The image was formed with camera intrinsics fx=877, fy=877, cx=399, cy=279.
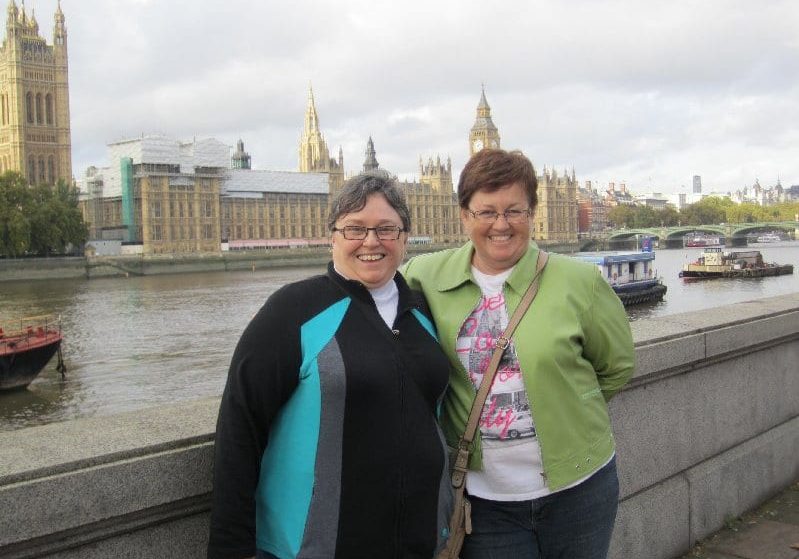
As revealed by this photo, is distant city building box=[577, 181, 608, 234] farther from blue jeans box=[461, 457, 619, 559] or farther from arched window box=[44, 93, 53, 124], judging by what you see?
blue jeans box=[461, 457, 619, 559]

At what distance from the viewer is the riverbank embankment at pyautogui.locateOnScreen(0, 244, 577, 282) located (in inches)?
1854

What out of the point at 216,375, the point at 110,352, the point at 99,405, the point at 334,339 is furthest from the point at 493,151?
the point at 110,352

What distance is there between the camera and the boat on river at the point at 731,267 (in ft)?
134

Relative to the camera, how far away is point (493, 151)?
1.84 meters

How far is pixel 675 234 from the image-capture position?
87562 millimetres

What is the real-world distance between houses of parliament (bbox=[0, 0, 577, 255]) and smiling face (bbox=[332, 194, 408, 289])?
62.7m

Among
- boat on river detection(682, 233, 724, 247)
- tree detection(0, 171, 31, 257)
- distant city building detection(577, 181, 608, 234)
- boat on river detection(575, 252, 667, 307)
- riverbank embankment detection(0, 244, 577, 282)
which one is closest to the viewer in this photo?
boat on river detection(575, 252, 667, 307)

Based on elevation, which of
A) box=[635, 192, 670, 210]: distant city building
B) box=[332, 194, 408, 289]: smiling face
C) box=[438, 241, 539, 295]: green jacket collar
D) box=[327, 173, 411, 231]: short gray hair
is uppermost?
box=[635, 192, 670, 210]: distant city building

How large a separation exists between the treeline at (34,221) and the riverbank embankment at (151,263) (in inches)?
43.7

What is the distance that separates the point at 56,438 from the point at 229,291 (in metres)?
36.8

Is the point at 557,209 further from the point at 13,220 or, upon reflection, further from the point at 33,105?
the point at 13,220

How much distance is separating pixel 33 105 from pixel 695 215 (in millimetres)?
79228

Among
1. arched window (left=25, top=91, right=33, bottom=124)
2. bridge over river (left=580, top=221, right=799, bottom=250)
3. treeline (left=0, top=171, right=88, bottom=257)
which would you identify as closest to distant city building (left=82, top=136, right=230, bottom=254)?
arched window (left=25, top=91, right=33, bottom=124)

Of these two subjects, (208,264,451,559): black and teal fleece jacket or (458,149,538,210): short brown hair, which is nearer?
(208,264,451,559): black and teal fleece jacket
